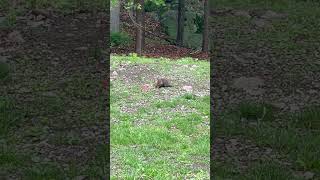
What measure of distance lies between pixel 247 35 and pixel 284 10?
268 cm

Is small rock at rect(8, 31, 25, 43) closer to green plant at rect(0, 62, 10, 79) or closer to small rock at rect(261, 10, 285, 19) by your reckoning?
green plant at rect(0, 62, 10, 79)

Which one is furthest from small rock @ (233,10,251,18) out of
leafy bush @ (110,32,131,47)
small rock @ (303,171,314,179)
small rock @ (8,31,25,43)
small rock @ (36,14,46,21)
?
leafy bush @ (110,32,131,47)

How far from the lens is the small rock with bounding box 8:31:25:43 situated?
12071 mm

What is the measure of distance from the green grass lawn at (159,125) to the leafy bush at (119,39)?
11462mm

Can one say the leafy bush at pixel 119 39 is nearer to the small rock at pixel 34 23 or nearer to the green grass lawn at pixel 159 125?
the small rock at pixel 34 23

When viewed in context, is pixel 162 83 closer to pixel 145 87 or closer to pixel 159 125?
pixel 145 87

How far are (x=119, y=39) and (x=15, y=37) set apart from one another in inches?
488

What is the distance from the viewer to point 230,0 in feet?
54.5

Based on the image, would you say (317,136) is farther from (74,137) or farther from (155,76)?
(155,76)

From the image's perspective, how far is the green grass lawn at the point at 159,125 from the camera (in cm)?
646

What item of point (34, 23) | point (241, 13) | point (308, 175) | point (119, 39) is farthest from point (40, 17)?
point (119, 39)

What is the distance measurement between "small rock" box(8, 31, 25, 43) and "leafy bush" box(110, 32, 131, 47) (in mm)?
11530

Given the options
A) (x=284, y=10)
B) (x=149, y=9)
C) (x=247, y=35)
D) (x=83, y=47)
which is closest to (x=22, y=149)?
(x=83, y=47)

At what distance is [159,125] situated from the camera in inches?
325
